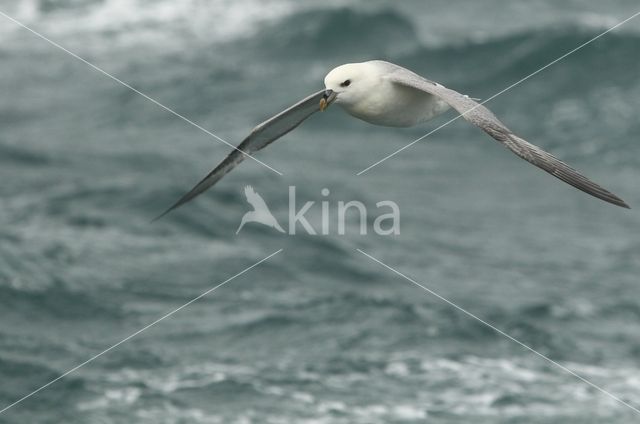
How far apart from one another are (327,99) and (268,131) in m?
2.22

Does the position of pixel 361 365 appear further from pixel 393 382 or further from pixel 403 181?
pixel 403 181

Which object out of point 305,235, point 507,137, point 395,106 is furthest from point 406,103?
point 305,235

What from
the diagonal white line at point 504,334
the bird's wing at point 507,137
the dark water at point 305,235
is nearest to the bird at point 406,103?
the bird's wing at point 507,137

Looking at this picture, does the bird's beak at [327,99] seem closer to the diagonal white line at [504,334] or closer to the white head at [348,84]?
the white head at [348,84]

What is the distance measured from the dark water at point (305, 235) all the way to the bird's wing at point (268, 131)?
426 inches

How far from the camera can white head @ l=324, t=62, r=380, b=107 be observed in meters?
12.8

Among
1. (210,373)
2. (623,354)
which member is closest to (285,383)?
(210,373)

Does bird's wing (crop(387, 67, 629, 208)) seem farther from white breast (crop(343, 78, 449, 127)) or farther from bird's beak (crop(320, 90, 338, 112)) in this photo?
bird's beak (crop(320, 90, 338, 112))

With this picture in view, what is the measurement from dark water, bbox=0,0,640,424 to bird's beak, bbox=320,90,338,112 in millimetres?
13735

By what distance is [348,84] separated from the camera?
12852 millimetres

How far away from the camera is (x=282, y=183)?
116 feet

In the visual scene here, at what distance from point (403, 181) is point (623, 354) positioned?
950 cm

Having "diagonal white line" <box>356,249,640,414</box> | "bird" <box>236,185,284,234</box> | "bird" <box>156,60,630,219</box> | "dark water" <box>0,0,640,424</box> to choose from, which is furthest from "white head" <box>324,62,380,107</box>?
"bird" <box>236,185,284,234</box>

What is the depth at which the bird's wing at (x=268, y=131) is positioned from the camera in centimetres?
1407
